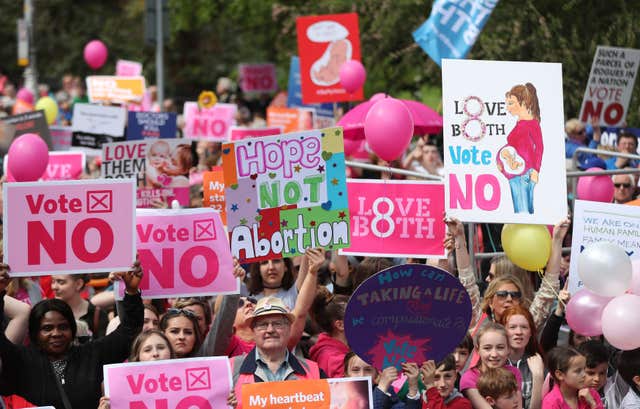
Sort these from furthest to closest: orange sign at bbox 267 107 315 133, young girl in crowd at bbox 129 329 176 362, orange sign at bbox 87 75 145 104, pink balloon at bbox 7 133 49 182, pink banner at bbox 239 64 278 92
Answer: pink banner at bbox 239 64 278 92 → orange sign at bbox 87 75 145 104 → orange sign at bbox 267 107 315 133 → pink balloon at bbox 7 133 49 182 → young girl in crowd at bbox 129 329 176 362

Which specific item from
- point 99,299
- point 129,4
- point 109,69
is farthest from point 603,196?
point 129,4

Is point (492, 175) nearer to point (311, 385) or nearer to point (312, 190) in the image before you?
point (312, 190)

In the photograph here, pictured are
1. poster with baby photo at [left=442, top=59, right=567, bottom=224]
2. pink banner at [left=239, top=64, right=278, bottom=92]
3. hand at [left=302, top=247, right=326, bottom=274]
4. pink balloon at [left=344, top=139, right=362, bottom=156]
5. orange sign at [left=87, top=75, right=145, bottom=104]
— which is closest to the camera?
hand at [left=302, top=247, right=326, bottom=274]

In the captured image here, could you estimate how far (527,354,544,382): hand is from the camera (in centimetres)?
805

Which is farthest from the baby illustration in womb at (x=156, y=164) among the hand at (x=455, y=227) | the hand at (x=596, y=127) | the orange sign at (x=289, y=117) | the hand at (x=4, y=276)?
the orange sign at (x=289, y=117)

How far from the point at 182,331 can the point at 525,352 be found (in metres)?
1.99

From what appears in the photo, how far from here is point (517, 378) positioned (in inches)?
306

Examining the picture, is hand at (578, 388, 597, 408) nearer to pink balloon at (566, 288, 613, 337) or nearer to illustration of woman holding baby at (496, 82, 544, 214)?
pink balloon at (566, 288, 613, 337)

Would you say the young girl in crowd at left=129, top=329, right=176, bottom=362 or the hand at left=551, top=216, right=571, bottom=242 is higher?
the hand at left=551, top=216, right=571, bottom=242

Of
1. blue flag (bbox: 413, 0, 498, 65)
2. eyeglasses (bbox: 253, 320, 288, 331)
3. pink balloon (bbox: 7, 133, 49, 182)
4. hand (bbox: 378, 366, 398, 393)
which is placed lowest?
hand (bbox: 378, 366, 398, 393)

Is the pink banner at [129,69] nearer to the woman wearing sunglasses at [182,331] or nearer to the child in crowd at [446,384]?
the woman wearing sunglasses at [182,331]

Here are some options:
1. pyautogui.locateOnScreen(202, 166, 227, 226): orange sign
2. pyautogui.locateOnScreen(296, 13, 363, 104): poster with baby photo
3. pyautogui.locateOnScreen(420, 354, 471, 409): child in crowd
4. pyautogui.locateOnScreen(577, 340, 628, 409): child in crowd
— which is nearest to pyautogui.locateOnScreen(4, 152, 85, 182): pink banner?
pyautogui.locateOnScreen(296, 13, 363, 104): poster with baby photo

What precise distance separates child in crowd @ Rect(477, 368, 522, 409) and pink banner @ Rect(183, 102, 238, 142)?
445 inches

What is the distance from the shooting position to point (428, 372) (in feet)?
23.3
